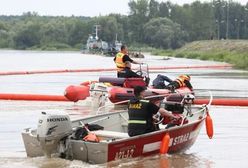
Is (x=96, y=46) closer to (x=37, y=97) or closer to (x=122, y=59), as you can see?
(x=37, y=97)

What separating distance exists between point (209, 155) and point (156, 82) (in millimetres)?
6146

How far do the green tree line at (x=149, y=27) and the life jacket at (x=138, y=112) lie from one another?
148 metres

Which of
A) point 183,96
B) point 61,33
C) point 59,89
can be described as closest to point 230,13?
point 61,33

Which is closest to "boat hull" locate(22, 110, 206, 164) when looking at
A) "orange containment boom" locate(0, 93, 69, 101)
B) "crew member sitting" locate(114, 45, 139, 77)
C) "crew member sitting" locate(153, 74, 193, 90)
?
"crew member sitting" locate(153, 74, 193, 90)

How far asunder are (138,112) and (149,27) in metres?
166

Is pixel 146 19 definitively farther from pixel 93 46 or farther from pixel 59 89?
pixel 59 89

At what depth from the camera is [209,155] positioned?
1376 centimetres

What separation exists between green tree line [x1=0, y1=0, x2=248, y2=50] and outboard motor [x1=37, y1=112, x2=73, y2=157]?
148 m

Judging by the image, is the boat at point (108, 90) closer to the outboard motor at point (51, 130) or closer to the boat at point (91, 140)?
the boat at point (91, 140)

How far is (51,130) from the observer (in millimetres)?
11453

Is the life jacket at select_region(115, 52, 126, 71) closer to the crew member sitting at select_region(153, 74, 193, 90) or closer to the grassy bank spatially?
the crew member sitting at select_region(153, 74, 193, 90)

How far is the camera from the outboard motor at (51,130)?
1144 centimetres

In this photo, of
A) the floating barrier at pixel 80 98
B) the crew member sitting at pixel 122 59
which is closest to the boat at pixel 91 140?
the crew member sitting at pixel 122 59

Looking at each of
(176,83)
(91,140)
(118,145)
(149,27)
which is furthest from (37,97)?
(149,27)
